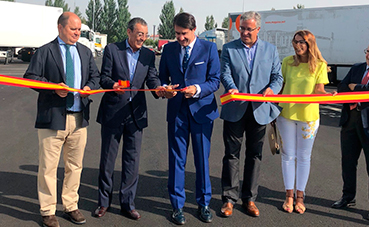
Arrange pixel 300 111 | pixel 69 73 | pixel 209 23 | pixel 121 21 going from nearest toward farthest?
1. pixel 69 73
2. pixel 300 111
3. pixel 121 21
4. pixel 209 23

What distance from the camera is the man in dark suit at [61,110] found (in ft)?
12.7

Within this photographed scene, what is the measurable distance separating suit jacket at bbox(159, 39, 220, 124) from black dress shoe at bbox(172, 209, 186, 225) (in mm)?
996

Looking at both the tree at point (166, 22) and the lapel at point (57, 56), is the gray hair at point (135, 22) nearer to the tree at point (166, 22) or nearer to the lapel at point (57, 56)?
the lapel at point (57, 56)

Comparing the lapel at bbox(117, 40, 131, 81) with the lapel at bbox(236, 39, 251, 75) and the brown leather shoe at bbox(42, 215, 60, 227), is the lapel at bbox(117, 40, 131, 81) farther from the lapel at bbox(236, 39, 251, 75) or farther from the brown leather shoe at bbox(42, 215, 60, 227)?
the brown leather shoe at bbox(42, 215, 60, 227)

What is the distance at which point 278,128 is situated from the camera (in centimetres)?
473

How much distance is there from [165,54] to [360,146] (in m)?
2.54

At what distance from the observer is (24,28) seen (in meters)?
31.7

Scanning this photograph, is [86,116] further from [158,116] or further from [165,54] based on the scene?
[158,116]

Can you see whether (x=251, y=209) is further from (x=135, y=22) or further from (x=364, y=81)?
(x=135, y=22)

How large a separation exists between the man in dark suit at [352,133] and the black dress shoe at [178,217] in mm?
1844

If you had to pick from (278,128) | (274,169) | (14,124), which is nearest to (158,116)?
(14,124)

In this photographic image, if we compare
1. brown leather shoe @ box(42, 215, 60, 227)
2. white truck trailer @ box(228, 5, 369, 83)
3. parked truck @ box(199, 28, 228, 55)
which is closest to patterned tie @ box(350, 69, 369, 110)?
brown leather shoe @ box(42, 215, 60, 227)

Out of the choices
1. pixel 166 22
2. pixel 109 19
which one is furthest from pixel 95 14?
pixel 166 22

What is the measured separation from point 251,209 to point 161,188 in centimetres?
131
